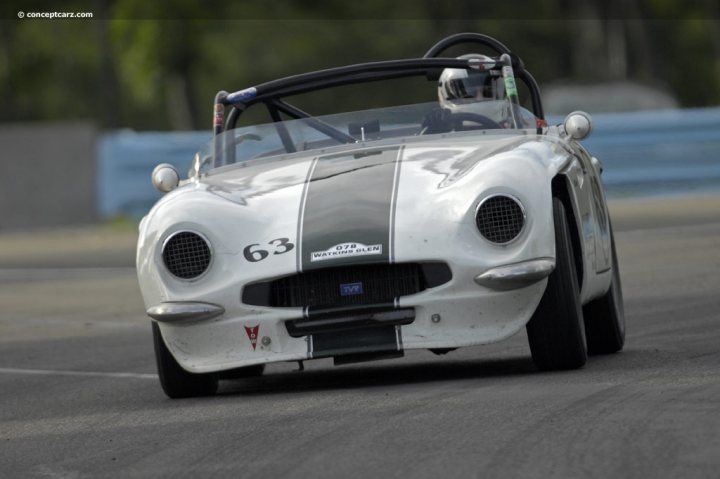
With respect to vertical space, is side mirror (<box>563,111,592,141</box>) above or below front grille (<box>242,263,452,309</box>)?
above

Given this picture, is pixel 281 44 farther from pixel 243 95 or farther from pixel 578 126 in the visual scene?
pixel 578 126

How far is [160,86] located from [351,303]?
4802cm

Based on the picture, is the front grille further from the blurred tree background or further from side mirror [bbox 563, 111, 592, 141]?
the blurred tree background

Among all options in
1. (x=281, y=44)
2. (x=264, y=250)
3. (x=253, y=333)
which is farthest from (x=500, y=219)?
(x=281, y=44)

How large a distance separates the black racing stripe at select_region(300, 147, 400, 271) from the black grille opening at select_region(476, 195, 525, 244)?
352mm

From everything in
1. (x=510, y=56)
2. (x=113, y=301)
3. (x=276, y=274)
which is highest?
(x=510, y=56)

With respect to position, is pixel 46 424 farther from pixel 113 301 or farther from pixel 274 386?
pixel 113 301

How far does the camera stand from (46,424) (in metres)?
6.54

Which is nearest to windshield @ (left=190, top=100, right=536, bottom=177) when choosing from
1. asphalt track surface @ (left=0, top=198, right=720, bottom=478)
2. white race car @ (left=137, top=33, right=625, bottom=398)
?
white race car @ (left=137, top=33, right=625, bottom=398)

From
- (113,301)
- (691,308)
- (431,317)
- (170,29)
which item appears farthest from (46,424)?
(170,29)

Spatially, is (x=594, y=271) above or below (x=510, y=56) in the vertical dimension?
below

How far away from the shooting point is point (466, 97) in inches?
322

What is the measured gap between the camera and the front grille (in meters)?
6.54

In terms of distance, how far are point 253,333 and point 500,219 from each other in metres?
1.02
